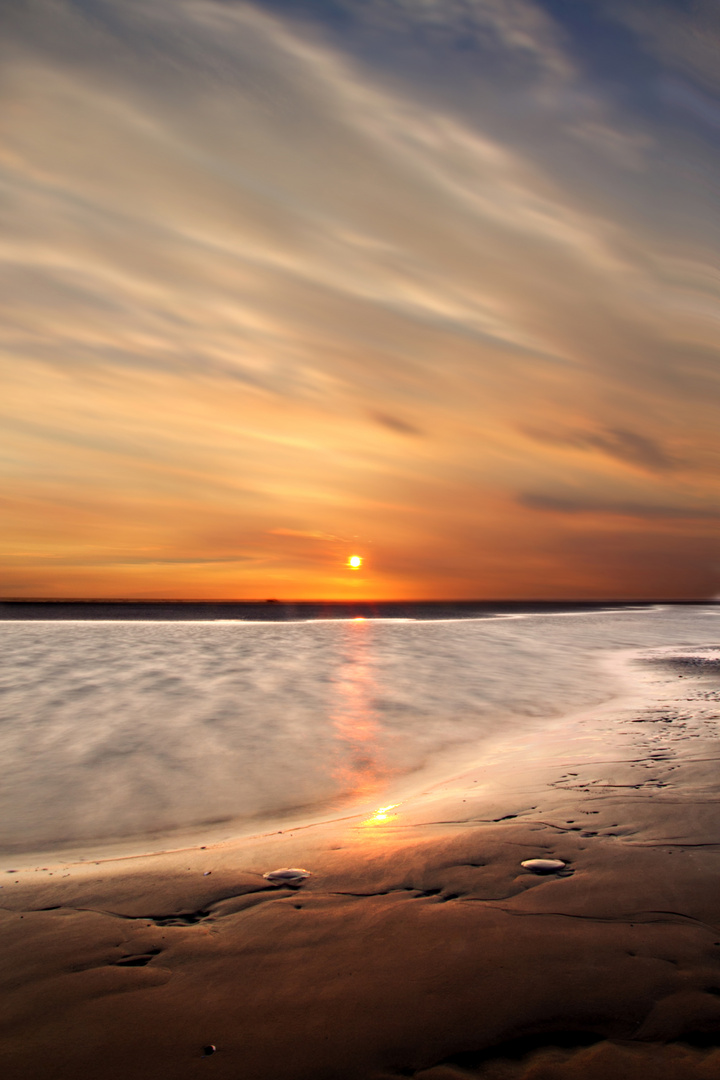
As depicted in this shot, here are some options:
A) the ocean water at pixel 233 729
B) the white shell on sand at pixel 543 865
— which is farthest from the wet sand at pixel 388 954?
the ocean water at pixel 233 729

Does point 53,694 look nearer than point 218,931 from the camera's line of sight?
No

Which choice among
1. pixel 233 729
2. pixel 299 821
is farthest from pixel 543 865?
pixel 233 729

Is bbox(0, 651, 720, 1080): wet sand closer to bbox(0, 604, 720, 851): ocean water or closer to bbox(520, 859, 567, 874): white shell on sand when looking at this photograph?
bbox(520, 859, 567, 874): white shell on sand

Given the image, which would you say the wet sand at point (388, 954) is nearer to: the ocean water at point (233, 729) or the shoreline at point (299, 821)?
the shoreline at point (299, 821)

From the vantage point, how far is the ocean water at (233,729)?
7332mm

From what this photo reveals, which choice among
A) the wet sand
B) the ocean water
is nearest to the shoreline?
the ocean water

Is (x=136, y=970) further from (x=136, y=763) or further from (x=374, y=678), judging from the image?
(x=374, y=678)

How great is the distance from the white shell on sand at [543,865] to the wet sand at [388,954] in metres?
0.08

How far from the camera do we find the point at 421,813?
682cm

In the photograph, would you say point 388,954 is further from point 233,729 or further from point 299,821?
point 233,729

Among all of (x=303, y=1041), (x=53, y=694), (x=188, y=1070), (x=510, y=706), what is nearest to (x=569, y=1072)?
(x=303, y=1041)

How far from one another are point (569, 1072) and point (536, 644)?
29.2m

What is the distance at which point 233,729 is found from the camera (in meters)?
11.0

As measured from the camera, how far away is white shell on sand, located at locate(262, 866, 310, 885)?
5.04m
